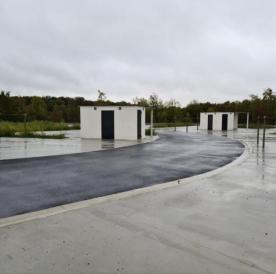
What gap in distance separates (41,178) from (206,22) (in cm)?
1496

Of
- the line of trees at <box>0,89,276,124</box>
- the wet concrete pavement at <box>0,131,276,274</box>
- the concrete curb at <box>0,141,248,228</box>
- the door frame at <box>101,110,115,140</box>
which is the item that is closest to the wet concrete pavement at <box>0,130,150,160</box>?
the door frame at <box>101,110,115,140</box>

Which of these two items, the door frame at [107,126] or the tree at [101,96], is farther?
the tree at [101,96]

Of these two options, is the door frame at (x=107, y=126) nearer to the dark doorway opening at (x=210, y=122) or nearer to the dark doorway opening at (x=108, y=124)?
the dark doorway opening at (x=108, y=124)

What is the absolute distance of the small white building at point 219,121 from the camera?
114 feet

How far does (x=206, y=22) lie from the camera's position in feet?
60.3

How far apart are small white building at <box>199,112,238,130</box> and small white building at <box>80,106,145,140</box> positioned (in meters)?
17.7

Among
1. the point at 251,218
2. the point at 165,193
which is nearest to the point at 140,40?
the point at 165,193

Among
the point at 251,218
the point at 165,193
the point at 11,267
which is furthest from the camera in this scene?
the point at 165,193

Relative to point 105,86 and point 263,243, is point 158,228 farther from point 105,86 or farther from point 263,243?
point 105,86

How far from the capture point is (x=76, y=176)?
7273mm

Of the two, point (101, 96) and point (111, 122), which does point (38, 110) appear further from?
point (111, 122)

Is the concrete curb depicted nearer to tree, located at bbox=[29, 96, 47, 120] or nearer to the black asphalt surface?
the black asphalt surface

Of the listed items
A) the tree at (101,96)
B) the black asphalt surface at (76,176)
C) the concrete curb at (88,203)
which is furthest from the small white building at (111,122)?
the tree at (101,96)

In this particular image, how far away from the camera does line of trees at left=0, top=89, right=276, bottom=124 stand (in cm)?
4156
